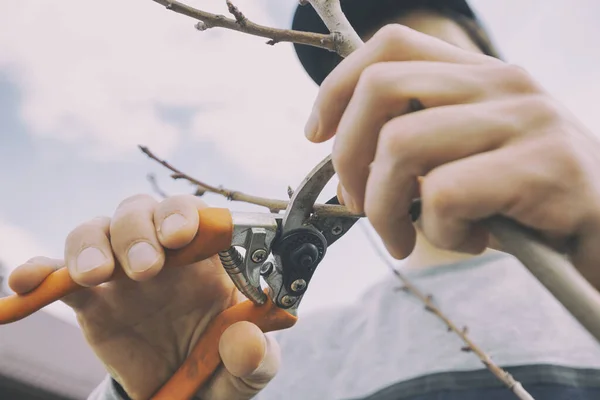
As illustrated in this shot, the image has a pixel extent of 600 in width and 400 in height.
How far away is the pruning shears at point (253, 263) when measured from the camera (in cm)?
72

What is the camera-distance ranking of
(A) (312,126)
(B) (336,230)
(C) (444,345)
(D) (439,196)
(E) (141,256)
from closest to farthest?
(D) (439,196)
(A) (312,126)
(E) (141,256)
(B) (336,230)
(C) (444,345)

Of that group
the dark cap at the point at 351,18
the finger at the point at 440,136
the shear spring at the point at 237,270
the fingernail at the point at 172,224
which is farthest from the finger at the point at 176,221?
the dark cap at the point at 351,18

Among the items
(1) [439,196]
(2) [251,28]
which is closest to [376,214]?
(1) [439,196]

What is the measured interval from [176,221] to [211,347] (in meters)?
0.32

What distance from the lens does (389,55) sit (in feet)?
1.57

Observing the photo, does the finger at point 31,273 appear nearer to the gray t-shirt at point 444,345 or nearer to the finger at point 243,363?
the finger at point 243,363

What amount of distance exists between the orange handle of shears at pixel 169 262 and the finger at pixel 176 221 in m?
0.02

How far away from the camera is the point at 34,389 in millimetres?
1766

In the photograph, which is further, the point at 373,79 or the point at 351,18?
the point at 351,18

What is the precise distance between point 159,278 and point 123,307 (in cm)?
9

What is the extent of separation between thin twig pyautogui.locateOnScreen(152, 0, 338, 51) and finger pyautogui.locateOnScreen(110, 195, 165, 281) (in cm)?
31

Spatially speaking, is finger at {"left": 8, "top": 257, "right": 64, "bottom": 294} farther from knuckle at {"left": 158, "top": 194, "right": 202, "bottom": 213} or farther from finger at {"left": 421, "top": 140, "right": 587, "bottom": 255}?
finger at {"left": 421, "top": 140, "right": 587, "bottom": 255}

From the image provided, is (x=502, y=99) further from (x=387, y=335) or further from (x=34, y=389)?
(x=34, y=389)

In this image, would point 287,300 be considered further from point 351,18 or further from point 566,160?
point 351,18
